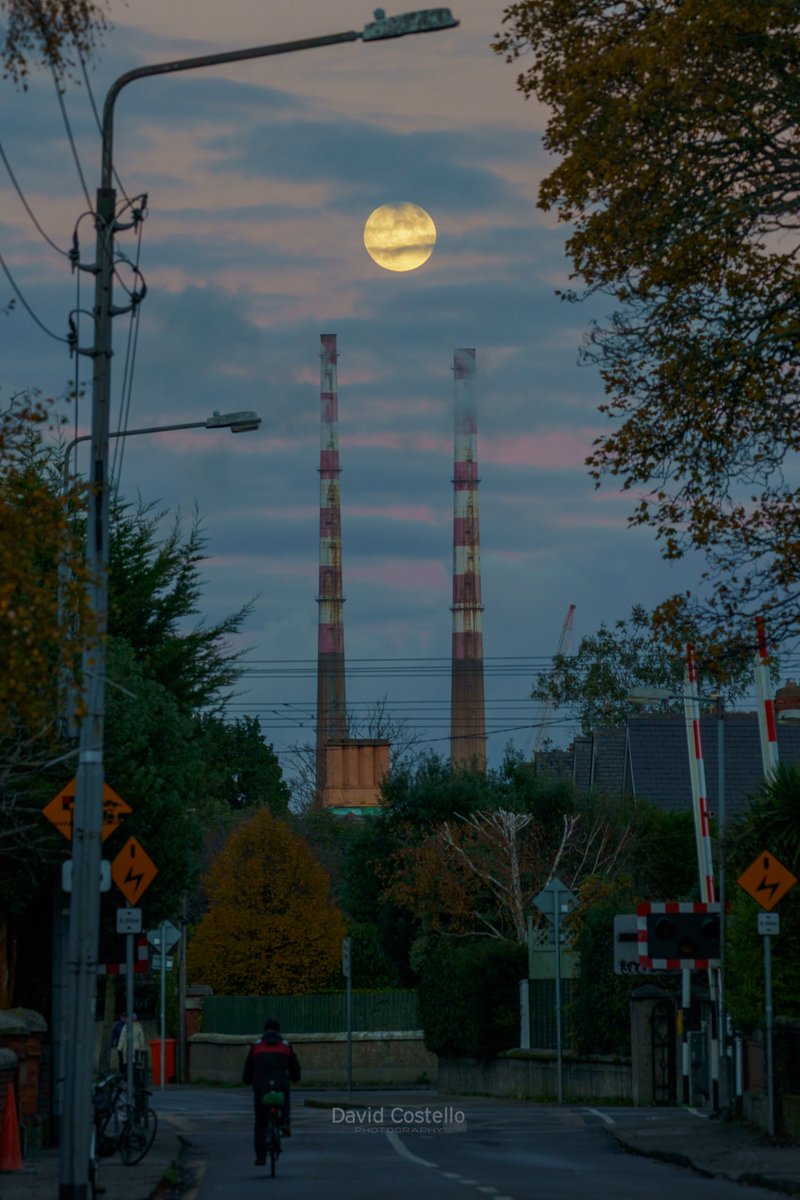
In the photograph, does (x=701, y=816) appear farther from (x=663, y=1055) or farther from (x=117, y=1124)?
(x=117, y=1124)

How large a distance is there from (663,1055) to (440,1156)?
35.8ft

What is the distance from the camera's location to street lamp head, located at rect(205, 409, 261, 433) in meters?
25.6

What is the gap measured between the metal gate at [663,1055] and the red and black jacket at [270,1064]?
1189 centimetres

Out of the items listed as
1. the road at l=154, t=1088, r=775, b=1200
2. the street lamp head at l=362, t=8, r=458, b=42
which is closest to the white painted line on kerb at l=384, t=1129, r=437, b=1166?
the road at l=154, t=1088, r=775, b=1200

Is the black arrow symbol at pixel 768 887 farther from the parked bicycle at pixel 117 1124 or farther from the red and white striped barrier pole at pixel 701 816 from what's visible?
the red and white striped barrier pole at pixel 701 816

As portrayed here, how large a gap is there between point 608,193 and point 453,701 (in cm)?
7525

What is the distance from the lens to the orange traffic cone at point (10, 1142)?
64.6 feet

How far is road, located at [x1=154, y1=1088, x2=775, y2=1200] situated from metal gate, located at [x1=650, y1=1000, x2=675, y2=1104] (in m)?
1.58

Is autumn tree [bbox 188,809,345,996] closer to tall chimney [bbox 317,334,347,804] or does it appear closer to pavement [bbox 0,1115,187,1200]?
pavement [bbox 0,1115,187,1200]

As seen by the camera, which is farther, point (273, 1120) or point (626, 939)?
point (626, 939)

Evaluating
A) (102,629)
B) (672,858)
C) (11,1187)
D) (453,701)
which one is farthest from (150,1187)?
(453,701)

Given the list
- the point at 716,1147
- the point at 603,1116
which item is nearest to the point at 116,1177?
the point at 716,1147

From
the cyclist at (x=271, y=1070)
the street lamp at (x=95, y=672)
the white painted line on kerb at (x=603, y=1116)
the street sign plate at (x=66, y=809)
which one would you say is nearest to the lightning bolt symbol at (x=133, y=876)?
the street sign plate at (x=66, y=809)

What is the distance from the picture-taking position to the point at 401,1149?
75.9 ft
